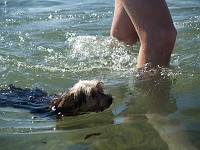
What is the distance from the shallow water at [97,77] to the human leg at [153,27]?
0.81 ft

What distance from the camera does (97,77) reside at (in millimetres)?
4992

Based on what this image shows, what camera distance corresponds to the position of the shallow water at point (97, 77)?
3.34 metres

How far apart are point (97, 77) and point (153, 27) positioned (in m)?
1.03

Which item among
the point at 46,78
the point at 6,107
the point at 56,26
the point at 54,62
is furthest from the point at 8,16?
the point at 6,107

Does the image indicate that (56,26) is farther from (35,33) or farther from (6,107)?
(6,107)

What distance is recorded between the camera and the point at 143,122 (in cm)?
357

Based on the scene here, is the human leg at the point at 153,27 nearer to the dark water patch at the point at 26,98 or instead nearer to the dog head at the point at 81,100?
the dog head at the point at 81,100

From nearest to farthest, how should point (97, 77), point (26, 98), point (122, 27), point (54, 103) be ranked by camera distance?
1. point (54, 103)
2. point (26, 98)
3. point (97, 77)
4. point (122, 27)

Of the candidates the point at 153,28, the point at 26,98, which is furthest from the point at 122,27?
the point at 26,98

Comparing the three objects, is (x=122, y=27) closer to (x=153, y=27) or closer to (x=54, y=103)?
(x=153, y=27)

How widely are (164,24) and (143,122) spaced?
1.19 metres

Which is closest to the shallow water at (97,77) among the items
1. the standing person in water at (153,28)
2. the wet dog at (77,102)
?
the wet dog at (77,102)

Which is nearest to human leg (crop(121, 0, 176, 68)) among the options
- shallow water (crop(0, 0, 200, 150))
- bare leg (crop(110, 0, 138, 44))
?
shallow water (crop(0, 0, 200, 150))

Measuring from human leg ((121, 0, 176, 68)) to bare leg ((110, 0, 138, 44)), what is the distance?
4.43ft
